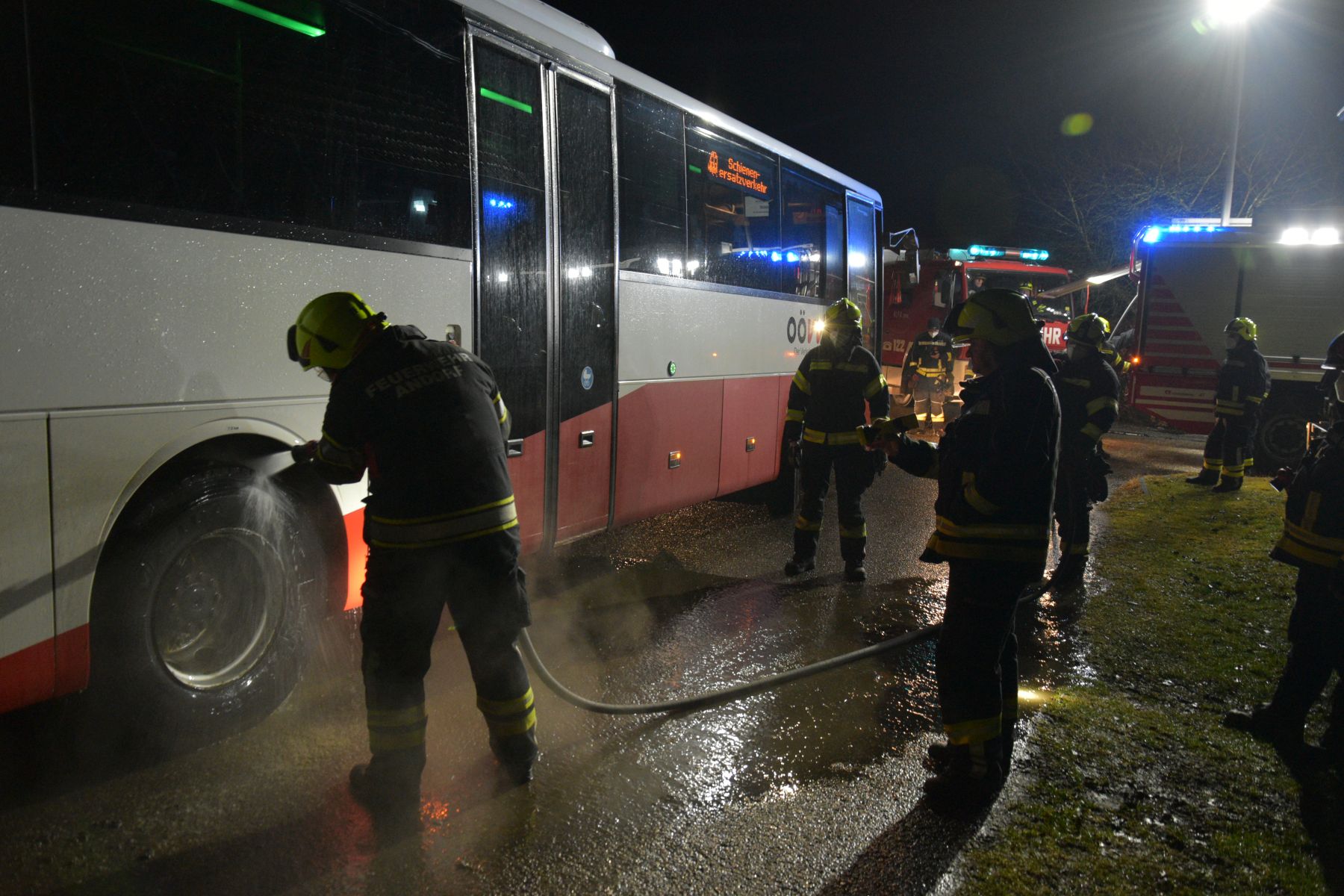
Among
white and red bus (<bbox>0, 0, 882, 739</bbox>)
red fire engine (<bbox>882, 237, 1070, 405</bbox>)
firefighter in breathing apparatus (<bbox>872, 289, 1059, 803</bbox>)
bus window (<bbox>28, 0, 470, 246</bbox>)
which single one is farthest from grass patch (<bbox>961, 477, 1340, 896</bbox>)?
red fire engine (<bbox>882, 237, 1070, 405</bbox>)

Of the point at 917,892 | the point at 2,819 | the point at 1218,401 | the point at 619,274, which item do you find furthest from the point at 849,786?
the point at 1218,401

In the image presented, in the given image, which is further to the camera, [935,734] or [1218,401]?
[1218,401]

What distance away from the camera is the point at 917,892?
9.63ft

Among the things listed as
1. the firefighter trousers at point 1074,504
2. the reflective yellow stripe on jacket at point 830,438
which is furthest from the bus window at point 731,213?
the firefighter trousers at point 1074,504

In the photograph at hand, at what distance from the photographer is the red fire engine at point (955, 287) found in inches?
723

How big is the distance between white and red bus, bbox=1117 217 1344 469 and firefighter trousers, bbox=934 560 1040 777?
12854mm

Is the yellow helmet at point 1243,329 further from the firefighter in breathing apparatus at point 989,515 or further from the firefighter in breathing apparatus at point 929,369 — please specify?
the firefighter in breathing apparatus at point 989,515

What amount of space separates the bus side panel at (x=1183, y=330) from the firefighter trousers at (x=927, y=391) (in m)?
3.19

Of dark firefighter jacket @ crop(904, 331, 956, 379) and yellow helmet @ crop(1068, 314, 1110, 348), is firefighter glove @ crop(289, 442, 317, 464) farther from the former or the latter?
dark firefighter jacket @ crop(904, 331, 956, 379)

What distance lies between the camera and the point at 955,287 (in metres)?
19.1

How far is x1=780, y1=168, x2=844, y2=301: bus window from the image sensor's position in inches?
329

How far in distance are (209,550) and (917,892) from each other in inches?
114

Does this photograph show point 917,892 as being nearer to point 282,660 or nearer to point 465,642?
point 465,642

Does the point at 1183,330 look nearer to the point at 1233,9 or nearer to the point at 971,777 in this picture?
the point at 1233,9
